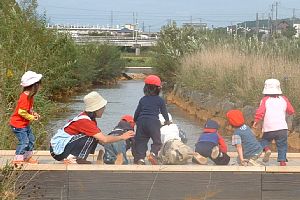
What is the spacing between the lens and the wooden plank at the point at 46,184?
7.37 metres

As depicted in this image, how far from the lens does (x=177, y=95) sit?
29109mm

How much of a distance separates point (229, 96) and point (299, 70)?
3823 mm

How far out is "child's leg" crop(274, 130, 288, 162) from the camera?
859 centimetres

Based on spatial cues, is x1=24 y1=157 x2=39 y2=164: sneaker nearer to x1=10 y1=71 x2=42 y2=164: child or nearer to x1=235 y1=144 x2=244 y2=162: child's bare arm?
x1=10 y1=71 x2=42 y2=164: child

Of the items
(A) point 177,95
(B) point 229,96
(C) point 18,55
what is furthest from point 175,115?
(C) point 18,55

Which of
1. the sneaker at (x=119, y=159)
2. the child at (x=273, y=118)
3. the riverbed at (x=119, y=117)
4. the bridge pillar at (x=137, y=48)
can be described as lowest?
the bridge pillar at (x=137, y=48)

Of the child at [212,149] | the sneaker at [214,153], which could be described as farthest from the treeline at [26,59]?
the sneaker at [214,153]

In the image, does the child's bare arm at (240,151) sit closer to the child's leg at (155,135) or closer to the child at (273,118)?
the child at (273,118)

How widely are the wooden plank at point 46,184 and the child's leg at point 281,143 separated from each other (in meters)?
2.86

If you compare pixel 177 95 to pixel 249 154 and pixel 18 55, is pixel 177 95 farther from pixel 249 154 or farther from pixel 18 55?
pixel 249 154

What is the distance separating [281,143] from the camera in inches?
341

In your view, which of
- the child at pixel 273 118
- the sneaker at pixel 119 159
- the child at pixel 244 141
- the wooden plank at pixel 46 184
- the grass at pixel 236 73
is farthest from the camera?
the grass at pixel 236 73

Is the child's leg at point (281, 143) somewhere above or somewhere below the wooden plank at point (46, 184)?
above

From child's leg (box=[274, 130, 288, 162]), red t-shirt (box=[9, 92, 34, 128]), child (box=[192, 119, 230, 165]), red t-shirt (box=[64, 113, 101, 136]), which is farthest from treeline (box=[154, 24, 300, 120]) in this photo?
red t-shirt (box=[9, 92, 34, 128])
